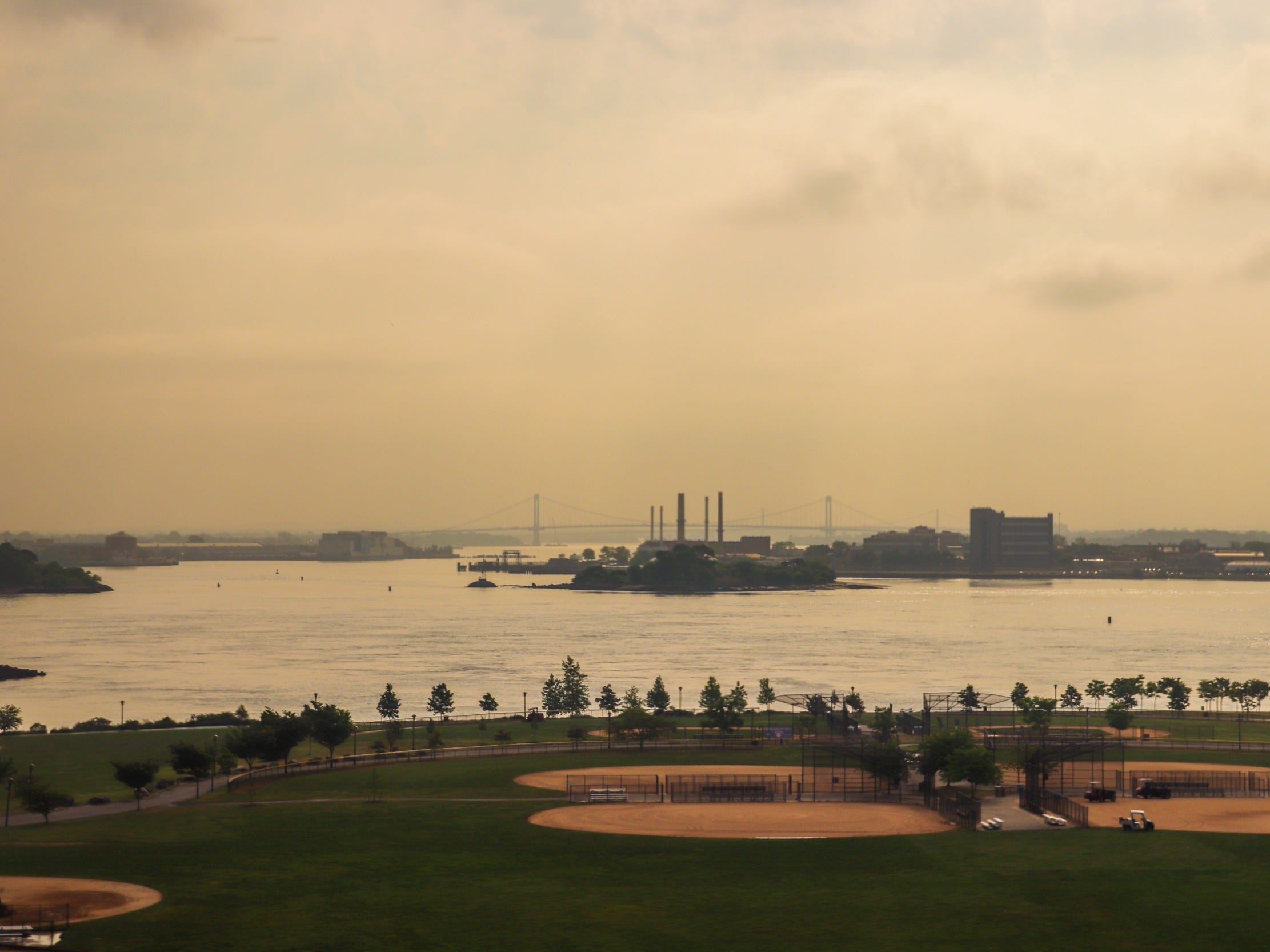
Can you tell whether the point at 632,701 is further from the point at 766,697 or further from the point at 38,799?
the point at 38,799

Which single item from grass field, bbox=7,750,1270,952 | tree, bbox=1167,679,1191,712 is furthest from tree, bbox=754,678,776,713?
grass field, bbox=7,750,1270,952

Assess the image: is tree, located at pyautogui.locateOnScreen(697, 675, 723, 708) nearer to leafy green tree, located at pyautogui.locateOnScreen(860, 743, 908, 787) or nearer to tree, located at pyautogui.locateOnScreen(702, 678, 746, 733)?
tree, located at pyautogui.locateOnScreen(702, 678, 746, 733)

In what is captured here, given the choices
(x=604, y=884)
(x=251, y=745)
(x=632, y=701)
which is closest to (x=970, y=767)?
(x=604, y=884)

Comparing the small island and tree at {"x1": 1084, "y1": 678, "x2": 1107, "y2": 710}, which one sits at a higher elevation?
tree at {"x1": 1084, "y1": 678, "x2": 1107, "y2": 710}

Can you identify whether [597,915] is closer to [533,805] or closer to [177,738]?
[533,805]

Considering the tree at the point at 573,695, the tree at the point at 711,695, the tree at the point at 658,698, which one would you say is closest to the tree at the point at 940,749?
the tree at the point at 711,695
